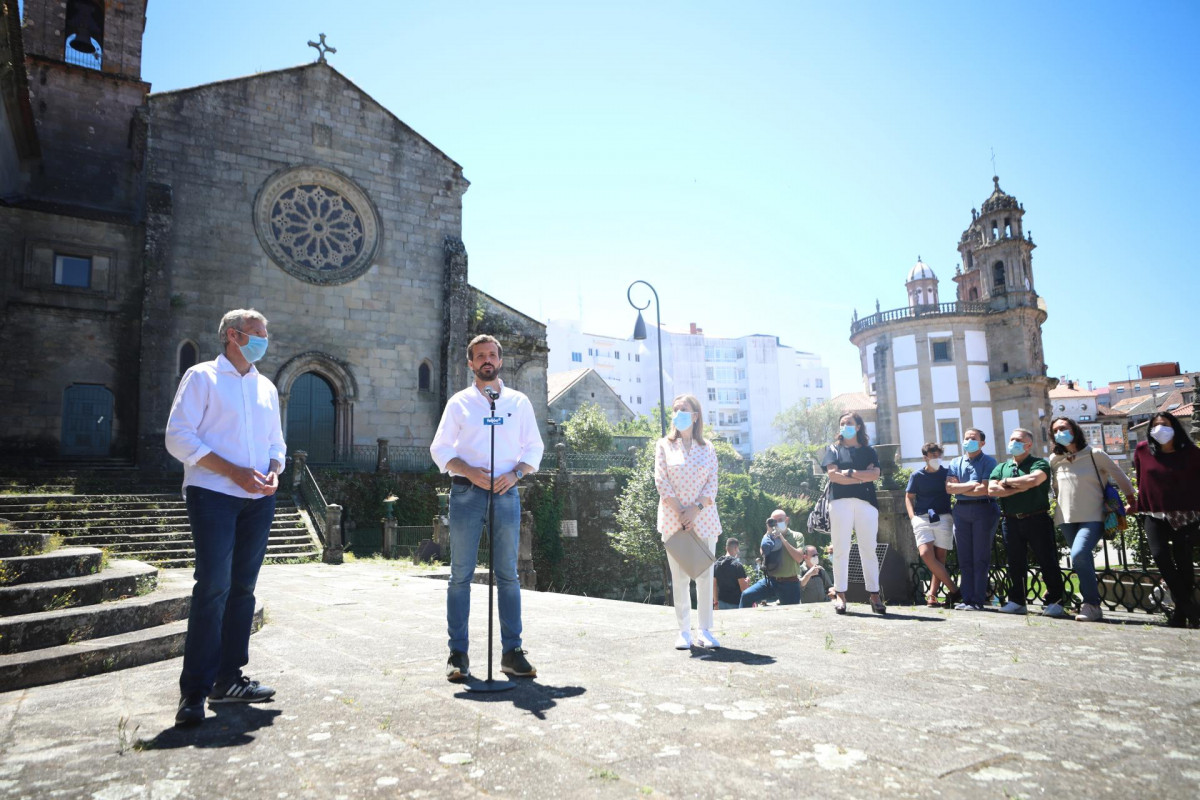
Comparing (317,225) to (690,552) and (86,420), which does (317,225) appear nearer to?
(86,420)

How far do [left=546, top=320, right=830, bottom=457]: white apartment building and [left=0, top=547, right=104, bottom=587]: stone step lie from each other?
70.3 m

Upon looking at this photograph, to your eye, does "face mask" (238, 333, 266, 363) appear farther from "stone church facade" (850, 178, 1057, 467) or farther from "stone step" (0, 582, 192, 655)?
"stone church facade" (850, 178, 1057, 467)

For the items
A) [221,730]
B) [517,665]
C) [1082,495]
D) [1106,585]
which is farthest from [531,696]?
[1106,585]

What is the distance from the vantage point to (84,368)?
2008 cm

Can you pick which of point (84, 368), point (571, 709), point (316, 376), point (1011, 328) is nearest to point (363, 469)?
point (316, 376)

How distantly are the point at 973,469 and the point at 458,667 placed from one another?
5.79 meters

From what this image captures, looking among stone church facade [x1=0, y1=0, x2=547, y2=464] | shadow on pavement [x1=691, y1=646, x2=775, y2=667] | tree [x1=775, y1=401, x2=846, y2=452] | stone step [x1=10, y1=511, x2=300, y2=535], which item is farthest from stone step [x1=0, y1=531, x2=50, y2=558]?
tree [x1=775, y1=401, x2=846, y2=452]

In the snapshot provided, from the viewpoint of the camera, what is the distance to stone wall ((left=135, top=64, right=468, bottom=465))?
20484mm

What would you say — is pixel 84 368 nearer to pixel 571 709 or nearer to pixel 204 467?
pixel 204 467

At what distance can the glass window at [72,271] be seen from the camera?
2028 centimetres

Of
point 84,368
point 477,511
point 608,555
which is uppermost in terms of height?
point 84,368

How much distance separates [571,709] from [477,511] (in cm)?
137

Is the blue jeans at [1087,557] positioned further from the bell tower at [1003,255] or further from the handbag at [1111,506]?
the bell tower at [1003,255]

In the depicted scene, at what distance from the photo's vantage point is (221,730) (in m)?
3.15
